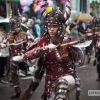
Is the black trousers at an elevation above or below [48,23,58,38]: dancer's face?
below

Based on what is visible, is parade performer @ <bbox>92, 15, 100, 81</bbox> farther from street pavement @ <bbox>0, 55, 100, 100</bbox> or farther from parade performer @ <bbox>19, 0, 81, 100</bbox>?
parade performer @ <bbox>19, 0, 81, 100</bbox>

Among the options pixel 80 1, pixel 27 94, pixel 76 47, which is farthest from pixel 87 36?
pixel 80 1

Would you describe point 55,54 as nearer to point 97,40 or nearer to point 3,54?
point 97,40

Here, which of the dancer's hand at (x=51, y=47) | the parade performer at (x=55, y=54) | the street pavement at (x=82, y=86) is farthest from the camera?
the street pavement at (x=82, y=86)

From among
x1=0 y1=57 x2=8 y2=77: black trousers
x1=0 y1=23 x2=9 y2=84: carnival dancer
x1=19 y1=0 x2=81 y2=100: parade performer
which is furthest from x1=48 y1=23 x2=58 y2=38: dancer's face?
x1=0 y1=57 x2=8 y2=77: black trousers

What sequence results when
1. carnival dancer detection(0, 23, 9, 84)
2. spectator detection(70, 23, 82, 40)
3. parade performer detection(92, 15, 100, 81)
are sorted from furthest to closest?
spectator detection(70, 23, 82, 40)
carnival dancer detection(0, 23, 9, 84)
parade performer detection(92, 15, 100, 81)

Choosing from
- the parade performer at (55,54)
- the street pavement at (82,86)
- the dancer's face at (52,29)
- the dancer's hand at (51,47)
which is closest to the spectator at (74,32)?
the street pavement at (82,86)

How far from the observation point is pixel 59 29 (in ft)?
14.6

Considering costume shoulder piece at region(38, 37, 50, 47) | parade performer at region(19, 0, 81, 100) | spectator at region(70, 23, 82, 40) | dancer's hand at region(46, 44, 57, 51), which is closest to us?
dancer's hand at region(46, 44, 57, 51)

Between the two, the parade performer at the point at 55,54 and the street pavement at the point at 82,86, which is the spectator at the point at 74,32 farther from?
the parade performer at the point at 55,54

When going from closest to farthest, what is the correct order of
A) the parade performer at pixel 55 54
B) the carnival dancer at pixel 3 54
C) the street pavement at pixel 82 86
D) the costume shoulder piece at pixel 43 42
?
the parade performer at pixel 55 54, the costume shoulder piece at pixel 43 42, the street pavement at pixel 82 86, the carnival dancer at pixel 3 54

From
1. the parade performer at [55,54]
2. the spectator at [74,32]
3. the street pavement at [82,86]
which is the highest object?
the parade performer at [55,54]

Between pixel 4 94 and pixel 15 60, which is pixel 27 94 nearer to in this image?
pixel 15 60

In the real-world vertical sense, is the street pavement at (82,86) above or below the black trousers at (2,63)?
below
